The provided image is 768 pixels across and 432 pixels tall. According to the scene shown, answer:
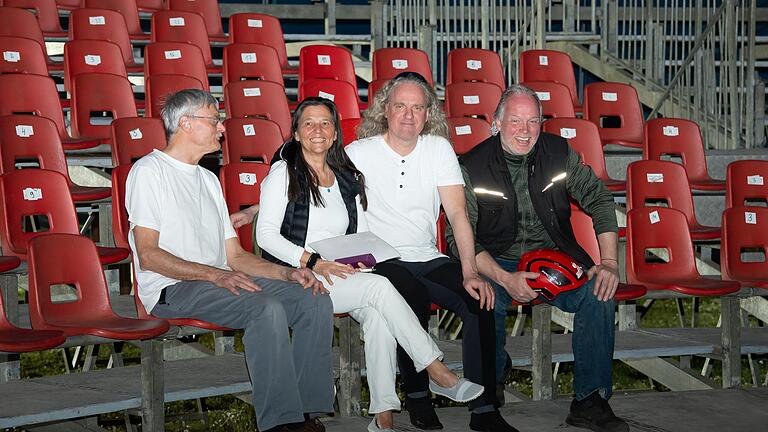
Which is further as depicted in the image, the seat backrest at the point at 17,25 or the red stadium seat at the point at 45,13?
the red stadium seat at the point at 45,13

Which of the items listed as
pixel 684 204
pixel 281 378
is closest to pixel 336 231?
pixel 281 378

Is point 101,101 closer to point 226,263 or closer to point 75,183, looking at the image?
point 75,183

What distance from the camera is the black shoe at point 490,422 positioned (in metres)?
3.57

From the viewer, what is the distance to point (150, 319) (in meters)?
3.52

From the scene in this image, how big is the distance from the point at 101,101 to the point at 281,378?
9.03ft

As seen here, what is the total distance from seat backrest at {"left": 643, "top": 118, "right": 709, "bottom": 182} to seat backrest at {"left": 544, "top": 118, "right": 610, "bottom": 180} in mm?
454

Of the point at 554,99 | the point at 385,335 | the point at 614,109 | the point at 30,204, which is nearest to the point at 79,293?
the point at 30,204

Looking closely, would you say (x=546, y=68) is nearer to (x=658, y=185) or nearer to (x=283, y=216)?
(x=658, y=185)

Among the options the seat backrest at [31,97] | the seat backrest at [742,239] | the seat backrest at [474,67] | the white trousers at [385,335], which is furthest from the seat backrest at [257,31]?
the white trousers at [385,335]

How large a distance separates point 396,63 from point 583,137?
59.3 inches

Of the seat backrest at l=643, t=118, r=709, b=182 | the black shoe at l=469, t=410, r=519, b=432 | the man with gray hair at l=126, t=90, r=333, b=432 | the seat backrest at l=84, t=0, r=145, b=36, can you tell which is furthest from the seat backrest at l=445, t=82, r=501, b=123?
the black shoe at l=469, t=410, r=519, b=432

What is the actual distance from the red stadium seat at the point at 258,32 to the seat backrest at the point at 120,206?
3.14m

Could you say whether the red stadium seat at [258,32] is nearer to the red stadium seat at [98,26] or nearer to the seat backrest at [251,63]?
the seat backrest at [251,63]

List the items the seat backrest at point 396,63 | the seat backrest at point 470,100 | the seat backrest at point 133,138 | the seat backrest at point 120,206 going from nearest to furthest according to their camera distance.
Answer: the seat backrest at point 120,206, the seat backrest at point 133,138, the seat backrest at point 470,100, the seat backrest at point 396,63
